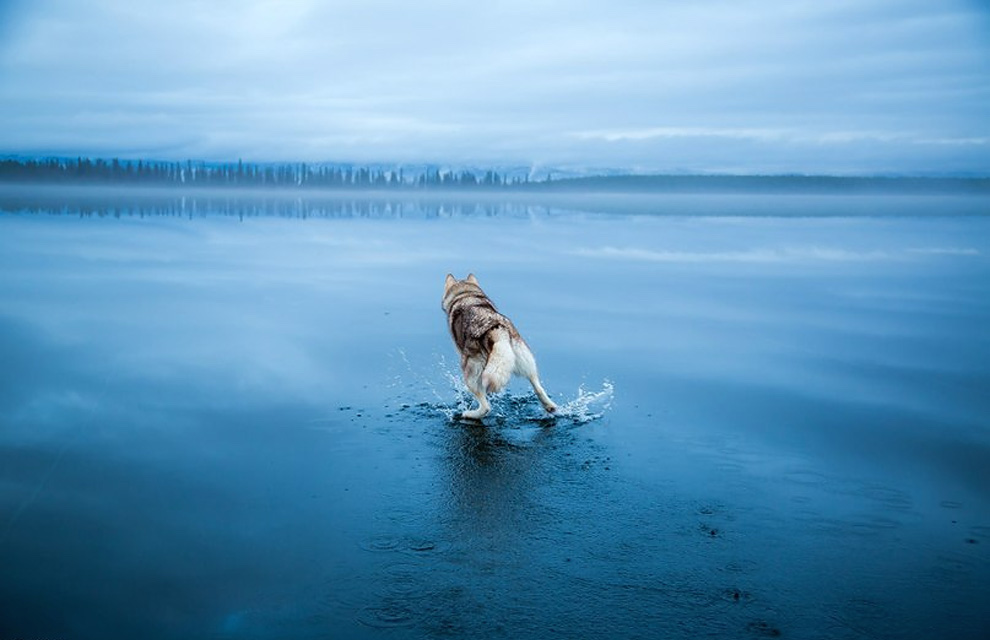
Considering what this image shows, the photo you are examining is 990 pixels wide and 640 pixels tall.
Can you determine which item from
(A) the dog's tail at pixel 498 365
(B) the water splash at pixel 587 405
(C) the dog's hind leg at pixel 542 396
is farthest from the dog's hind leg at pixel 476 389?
(B) the water splash at pixel 587 405

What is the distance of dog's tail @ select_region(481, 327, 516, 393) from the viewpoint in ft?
27.1

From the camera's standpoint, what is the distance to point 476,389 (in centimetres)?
873

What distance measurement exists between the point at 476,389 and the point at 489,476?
1.75 metres

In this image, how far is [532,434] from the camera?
27.1ft

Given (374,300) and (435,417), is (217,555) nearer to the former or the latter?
(435,417)

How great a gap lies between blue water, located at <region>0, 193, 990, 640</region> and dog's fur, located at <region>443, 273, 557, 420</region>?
0.37 metres

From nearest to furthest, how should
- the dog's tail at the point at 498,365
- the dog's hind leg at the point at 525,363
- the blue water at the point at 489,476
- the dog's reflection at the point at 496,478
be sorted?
1. the blue water at the point at 489,476
2. the dog's reflection at the point at 496,478
3. the dog's tail at the point at 498,365
4. the dog's hind leg at the point at 525,363

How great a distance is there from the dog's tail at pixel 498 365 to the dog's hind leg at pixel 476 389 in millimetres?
253

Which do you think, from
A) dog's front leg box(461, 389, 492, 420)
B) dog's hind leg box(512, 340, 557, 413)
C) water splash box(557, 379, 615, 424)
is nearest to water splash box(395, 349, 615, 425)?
water splash box(557, 379, 615, 424)

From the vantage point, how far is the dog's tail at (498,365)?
827 cm

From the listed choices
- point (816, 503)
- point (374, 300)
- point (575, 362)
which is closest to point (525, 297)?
point (374, 300)

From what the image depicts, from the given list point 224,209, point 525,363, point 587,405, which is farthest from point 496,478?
point 224,209

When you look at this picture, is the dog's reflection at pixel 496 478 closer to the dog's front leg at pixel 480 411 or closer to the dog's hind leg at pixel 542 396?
the dog's front leg at pixel 480 411

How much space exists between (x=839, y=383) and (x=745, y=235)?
3180cm
